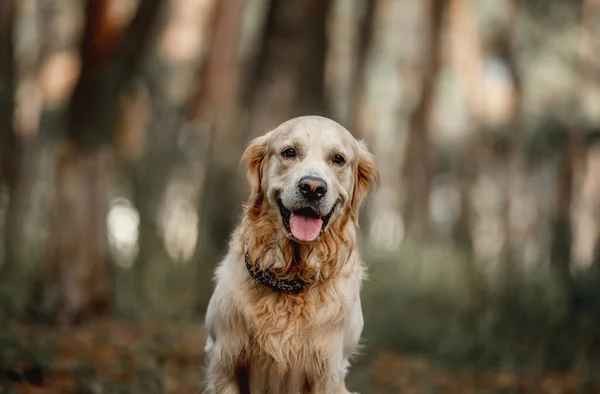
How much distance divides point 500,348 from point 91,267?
4121 mm

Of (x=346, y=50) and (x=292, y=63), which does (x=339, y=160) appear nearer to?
(x=292, y=63)

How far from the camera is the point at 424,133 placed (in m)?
18.4

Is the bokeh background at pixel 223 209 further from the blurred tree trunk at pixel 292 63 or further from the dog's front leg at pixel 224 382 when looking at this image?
the dog's front leg at pixel 224 382

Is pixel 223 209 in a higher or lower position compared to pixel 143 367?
higher

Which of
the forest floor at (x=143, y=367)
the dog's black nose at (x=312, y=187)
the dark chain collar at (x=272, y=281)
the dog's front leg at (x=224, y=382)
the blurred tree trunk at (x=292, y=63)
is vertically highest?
the blurred tree trunk at (x=292, y=63)

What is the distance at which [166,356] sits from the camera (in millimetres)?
6746

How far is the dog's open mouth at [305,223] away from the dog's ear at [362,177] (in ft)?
1.13

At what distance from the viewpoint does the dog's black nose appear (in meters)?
3.59

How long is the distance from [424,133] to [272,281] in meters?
15.0

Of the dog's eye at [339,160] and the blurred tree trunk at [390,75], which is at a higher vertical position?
the blurred tree trunk at [390,75]

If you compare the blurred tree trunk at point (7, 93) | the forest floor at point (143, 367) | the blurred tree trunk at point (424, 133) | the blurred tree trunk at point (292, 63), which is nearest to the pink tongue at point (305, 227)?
the forest floor at point (143, 367)

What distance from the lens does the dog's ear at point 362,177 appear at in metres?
4.09

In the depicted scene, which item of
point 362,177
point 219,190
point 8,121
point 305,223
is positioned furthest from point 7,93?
point 305,223

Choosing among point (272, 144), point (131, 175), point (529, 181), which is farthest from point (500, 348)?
point (529, 181)
